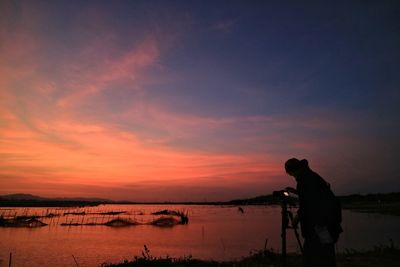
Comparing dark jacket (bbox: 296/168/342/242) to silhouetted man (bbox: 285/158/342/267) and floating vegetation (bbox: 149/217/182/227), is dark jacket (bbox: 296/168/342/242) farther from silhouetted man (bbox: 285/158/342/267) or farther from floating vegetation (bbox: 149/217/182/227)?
floating vegetation (bbox: 149/217/182/227)

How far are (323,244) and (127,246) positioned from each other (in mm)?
25356

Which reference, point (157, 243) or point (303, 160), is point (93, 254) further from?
point (303, 160)

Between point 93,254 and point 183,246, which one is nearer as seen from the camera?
point 93,254

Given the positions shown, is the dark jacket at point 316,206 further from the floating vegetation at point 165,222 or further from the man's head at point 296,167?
the floating vegetation at point 165,222

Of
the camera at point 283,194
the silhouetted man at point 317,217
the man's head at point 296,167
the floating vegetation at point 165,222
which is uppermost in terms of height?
the man's head at point 296,167

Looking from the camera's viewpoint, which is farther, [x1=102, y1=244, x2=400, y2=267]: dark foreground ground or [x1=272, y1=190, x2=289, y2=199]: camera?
[x1=102, y1=244, x2=400, y2=267]: dark foreground ground

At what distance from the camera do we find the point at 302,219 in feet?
14.9

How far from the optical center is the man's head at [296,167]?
15.2 ft

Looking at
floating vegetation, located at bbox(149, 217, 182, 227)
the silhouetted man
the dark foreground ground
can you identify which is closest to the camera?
the silhouetted man

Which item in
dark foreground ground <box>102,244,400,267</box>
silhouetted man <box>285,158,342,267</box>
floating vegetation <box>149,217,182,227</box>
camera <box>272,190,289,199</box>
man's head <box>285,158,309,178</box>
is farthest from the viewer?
floating vegetation <box>149,217,182,227</box>

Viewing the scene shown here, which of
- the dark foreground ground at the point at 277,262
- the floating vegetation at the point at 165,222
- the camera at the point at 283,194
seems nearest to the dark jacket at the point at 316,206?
the camera at the point at 283,194

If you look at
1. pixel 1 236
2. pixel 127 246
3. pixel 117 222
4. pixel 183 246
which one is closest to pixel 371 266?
pixel 183 246

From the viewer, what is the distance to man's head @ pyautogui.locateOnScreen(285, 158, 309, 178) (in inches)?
182

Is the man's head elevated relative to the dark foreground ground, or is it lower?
elevated
